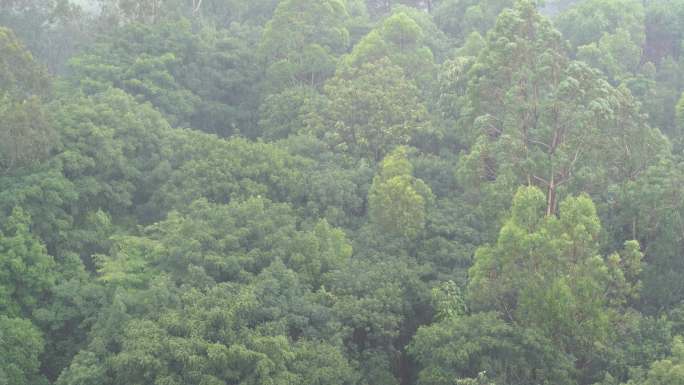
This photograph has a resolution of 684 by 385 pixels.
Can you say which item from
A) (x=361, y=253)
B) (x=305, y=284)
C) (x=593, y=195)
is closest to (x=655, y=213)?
(x=593, y=195)

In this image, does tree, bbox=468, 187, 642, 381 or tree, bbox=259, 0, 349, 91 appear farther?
tree, bbox=259, 0, 349, 91

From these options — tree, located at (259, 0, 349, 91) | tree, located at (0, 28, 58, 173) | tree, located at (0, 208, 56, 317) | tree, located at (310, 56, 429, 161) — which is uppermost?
tree, located at (259, 0, 349, 91)

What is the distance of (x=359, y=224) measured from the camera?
2308cm

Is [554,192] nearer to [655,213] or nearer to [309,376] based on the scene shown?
[655,213]

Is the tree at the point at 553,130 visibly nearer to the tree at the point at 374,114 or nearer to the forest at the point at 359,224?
the forest at the point at 359,224

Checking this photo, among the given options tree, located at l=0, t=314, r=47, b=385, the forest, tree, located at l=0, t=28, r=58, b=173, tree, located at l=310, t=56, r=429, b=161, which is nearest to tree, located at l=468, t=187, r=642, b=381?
the forest

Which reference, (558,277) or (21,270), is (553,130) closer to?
(558,277)

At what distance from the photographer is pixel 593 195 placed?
68.2ft

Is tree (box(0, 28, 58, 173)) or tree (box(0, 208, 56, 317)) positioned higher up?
tree (box(0, 28, 58, 173))

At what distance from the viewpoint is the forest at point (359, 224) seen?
16.6 metres

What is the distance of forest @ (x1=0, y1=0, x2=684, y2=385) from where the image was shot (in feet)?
54.6

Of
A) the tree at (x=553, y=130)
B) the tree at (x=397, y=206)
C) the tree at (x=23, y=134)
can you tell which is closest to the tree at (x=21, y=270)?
the tree at (x=23, y=134)

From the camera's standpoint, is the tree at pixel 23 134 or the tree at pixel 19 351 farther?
the tree at pixel 23 134

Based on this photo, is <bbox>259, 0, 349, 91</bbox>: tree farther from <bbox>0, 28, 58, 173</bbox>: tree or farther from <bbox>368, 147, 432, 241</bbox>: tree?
<bbox>0, 28, 58, 173</bbox>: tree
